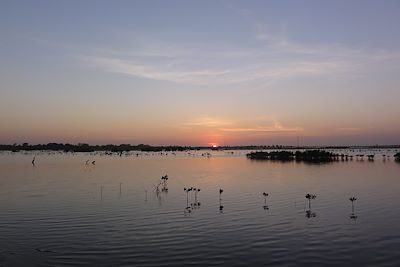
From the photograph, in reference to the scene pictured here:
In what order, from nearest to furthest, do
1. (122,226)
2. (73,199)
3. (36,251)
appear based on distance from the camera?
1. (36,251)
2. (122,226)
3. (73,199)

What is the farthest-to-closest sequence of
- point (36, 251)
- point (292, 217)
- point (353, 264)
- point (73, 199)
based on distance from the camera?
1. point (73, 199)
2. point (292, 217)
3. point (36, 251)
4. point (353, 264)

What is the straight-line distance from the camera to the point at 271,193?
3133 cm

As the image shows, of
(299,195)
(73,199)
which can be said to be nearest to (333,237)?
(299,195)

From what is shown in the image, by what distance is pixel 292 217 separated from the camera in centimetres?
2097

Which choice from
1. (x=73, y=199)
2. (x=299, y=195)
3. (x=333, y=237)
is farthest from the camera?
(x=299, y=195)

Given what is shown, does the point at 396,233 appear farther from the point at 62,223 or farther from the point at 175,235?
the point at 62,223

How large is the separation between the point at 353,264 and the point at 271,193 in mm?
18382

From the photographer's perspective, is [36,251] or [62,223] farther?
[62,223]

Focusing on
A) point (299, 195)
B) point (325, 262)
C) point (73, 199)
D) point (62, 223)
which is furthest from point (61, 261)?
point (299, 195)

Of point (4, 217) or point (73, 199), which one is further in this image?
point (73, 199)

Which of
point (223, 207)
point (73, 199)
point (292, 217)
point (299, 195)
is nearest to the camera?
point (292, 217)

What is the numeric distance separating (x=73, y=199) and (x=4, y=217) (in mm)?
6728

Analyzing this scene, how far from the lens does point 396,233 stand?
56.5ft

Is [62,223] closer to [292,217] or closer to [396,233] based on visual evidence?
[292,217]
